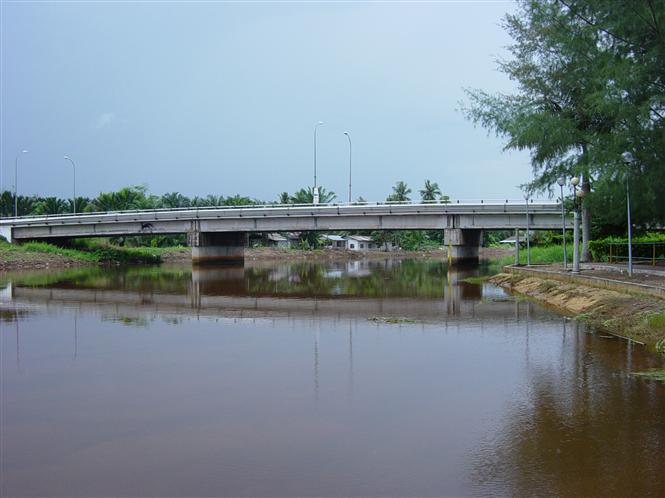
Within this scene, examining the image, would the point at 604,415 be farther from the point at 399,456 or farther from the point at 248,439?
the point at 248,439

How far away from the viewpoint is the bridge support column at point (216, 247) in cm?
6362

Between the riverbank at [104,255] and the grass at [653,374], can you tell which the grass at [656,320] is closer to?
the grass at [653,374]

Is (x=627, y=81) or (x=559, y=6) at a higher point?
(x=559, y=6)

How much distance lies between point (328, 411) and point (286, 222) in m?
52.4

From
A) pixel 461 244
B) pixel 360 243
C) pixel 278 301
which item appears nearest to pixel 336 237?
pixel 360 243

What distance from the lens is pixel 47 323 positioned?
64.4 ft

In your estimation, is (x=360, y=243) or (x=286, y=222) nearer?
(x=286, y=222)

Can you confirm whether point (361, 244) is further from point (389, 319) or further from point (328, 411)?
point (328, 411)

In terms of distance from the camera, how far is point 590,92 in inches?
943

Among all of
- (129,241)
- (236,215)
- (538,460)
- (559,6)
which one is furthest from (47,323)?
(129,241)

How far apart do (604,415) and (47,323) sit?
16482 mm

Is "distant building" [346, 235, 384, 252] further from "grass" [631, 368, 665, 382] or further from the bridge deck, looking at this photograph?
"grass" [631, 368, 665, 382]

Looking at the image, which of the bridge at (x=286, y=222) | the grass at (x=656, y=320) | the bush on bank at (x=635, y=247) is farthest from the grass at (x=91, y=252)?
the grass at (x=656, y=320)

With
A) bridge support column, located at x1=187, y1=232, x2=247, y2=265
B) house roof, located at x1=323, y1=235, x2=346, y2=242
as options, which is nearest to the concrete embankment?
bridge support column, located at x1=187, y1=232, x2=247, y2=265
